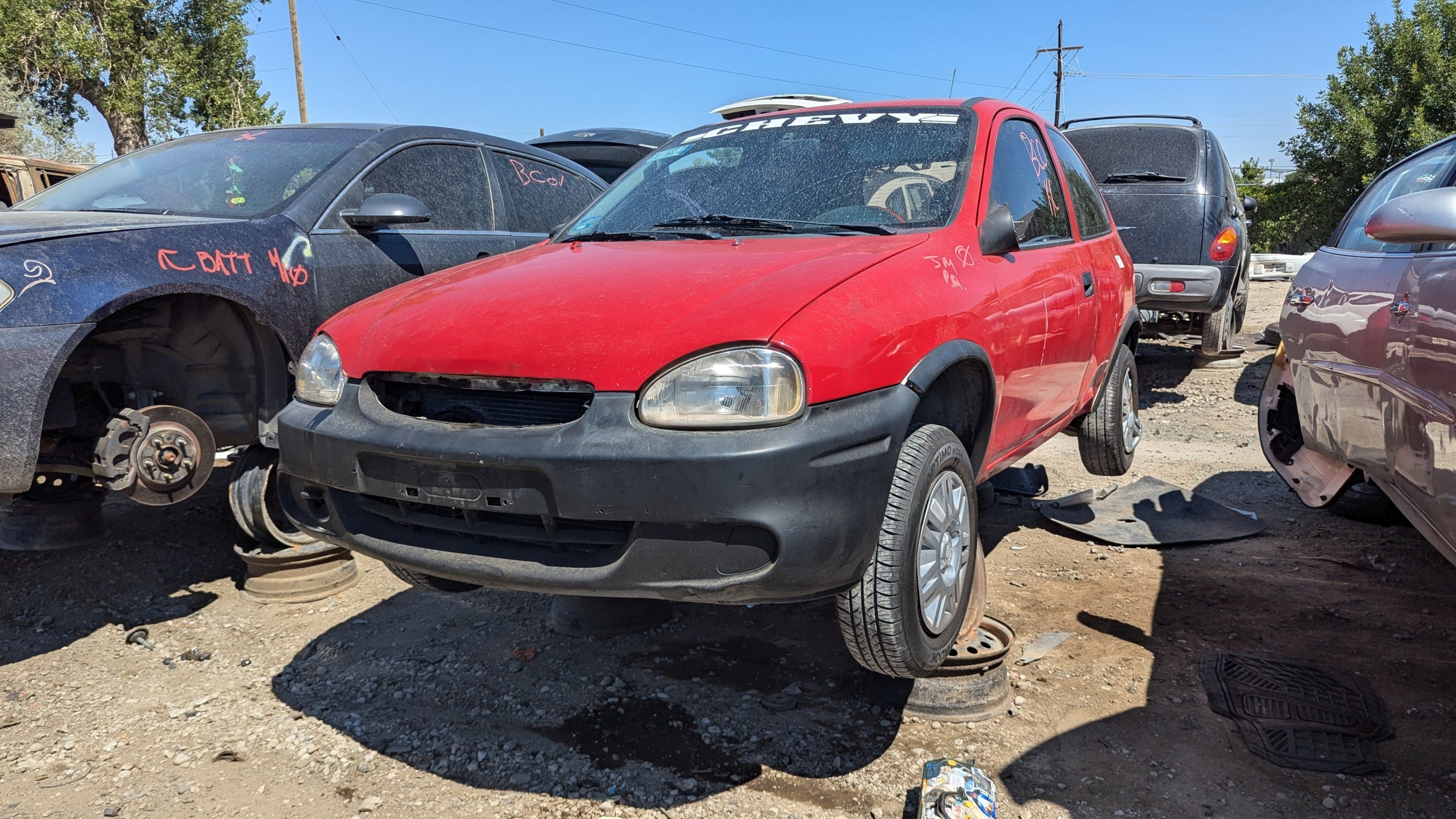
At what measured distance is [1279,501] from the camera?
5105 mm

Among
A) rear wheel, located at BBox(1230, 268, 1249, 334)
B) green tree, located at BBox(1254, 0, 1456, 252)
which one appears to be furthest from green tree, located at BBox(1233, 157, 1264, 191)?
rear wheel, located at BBox(1230, 268, 1249, 334)

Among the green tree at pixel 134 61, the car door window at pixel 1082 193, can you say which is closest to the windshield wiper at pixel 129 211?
the car door window at pixel 1082 193

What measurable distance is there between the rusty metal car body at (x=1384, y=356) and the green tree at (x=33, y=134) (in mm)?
5645

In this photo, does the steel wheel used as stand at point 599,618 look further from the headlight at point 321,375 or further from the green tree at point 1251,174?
the green tree at point 1251,174

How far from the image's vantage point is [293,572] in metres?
3.93

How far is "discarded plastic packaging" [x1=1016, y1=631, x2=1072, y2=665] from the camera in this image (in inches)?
129

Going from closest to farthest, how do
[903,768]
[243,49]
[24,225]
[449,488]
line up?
[449,488], [903,768], [24,225], [243,49]

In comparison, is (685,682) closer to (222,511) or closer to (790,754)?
(790,754)

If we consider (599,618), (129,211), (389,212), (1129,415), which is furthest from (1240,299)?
(129,211)

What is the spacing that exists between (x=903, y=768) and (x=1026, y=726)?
1.46 feet

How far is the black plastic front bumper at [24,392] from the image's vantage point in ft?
9.48

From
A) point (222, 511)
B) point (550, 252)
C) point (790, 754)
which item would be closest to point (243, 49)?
point (222, 511)

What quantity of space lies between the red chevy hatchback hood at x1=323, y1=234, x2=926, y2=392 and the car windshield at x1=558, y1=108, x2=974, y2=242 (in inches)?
8.3

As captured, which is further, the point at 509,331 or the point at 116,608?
the point at 116,608
